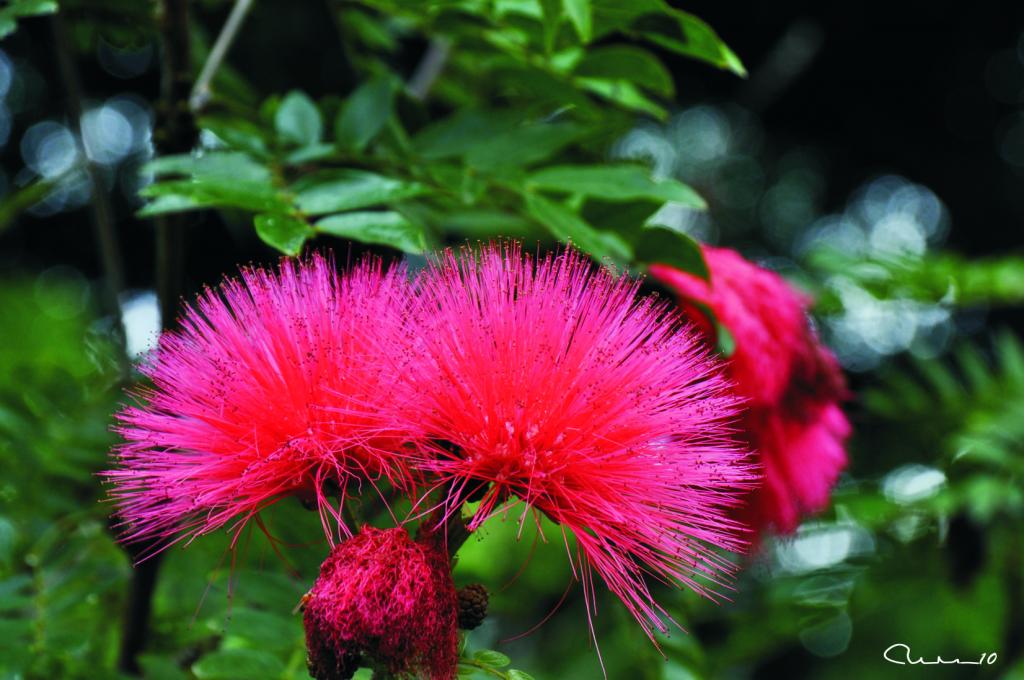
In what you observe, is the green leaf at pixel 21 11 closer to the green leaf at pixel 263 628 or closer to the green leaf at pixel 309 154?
the green leaf at pixel 309 154

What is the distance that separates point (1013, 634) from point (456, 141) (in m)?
1.50

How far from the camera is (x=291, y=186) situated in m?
1.13

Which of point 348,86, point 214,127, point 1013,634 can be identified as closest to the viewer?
point 214,127

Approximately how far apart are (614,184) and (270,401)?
Answer: 54 centimetres

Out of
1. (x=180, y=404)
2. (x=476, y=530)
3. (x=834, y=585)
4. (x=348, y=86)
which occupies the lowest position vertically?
(x=834, y=585)

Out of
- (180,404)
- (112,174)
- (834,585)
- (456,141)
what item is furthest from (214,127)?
(112,174)

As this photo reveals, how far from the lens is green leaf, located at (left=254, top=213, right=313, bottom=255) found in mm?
924

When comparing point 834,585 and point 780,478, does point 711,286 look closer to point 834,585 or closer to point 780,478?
point 780,478

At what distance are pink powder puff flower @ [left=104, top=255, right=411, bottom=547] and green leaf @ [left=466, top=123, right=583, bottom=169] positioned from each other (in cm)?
39

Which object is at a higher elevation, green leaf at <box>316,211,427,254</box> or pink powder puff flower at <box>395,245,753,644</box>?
green leaf at <box>316,211,427,254</box>

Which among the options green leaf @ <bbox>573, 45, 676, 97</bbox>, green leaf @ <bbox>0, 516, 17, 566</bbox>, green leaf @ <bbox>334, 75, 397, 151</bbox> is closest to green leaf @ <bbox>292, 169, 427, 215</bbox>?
green leaf @ <bbox>334, 75, 397, 151</bbox>

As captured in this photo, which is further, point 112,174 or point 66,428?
point 112,174
